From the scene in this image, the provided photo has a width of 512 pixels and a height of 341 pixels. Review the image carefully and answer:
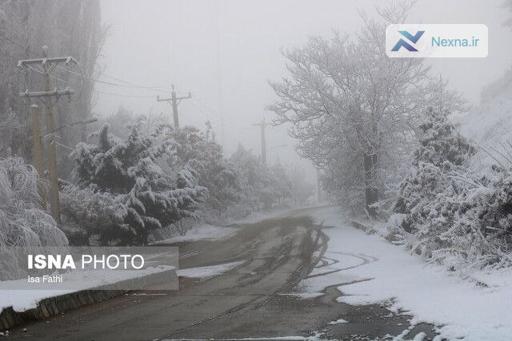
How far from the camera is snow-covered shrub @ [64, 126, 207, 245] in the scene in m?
22.7

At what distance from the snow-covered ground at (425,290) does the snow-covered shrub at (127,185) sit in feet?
28.5

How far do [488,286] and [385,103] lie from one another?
21.2 m

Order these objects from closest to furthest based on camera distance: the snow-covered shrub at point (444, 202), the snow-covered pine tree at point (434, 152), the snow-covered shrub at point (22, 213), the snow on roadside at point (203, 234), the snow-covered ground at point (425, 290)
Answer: the snow-covered ground at point (425, 290)
the snow-covered shrub at point (444, 202)
the snow-covered shrub at point (22, 213)
the snow-covered pine tree at point (434, 152)
the snow on roadside at point (203, 234)

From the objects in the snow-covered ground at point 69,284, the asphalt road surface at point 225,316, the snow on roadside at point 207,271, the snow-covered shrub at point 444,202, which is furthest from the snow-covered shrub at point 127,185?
the snow-covered shrub at point 444,202

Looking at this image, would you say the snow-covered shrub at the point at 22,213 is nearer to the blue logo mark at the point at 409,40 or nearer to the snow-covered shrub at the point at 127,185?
the snow-covered shrub at the point at 127,185

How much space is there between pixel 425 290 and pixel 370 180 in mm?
20006

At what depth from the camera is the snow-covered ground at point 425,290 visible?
677 cm

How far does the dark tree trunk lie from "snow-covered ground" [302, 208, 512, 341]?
12120 millimetres

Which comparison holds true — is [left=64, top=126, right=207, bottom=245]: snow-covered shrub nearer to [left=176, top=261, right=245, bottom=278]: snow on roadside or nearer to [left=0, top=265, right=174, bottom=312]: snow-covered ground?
[left=176, top=261, right=245, bottom=278]: snow on roadside

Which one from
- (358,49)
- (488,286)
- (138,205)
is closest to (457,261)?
(488,286)

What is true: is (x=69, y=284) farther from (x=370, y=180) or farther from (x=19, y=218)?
(x=370, y=180)

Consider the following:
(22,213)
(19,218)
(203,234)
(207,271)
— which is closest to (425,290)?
(207,271)

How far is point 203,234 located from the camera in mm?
31703

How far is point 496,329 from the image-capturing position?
20.9 feet
